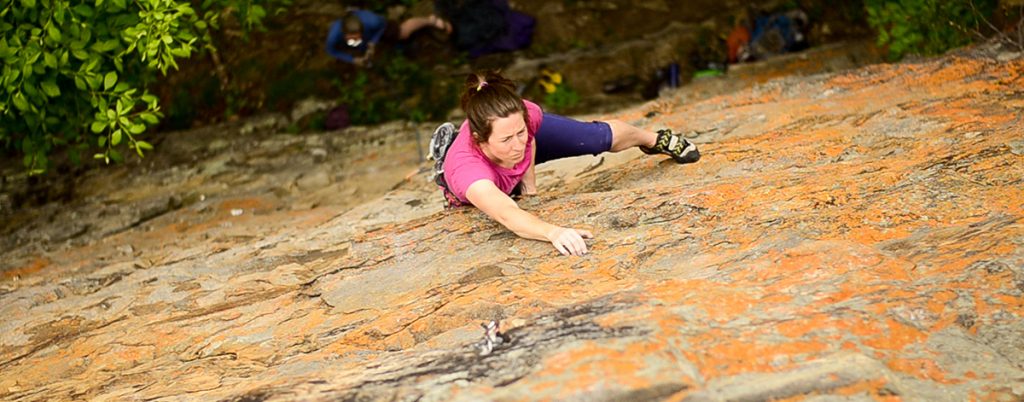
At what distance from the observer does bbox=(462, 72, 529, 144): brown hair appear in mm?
3635

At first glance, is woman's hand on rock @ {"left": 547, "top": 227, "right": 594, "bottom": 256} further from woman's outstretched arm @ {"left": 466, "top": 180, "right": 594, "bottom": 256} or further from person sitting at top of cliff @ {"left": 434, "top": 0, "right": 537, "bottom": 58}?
person sitting at top of cliff @ {"left": 434, "top": 0, "right": 537, "bottom": 58}

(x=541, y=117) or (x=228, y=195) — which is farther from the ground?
(x=541, y=117)

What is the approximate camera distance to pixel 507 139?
367cm

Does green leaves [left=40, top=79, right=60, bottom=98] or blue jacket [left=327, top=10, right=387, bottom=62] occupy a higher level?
green leaves [left=40, top=79, right=60, bottom=98]

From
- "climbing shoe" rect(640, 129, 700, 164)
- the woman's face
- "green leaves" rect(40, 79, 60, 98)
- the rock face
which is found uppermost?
"green leaves" rect(40, 79, 60, 98)

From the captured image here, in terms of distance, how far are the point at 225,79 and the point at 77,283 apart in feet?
15.5

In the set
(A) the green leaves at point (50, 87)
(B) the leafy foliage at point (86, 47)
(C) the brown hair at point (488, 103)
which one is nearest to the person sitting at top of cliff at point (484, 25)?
(B) the leafy foliage at point (86, 47)

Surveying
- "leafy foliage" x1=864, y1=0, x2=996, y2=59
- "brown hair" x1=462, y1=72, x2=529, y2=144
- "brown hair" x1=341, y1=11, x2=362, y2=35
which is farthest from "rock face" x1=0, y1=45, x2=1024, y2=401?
"brown hair" x1=341, y1=11, x2=362, y2=35

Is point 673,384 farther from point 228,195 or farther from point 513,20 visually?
point 513,20

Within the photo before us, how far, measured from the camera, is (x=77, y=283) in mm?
4824

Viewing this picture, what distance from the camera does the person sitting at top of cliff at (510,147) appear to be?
355cm

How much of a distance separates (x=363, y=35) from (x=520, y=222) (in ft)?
18.7

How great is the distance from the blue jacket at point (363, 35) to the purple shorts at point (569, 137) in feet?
16.2

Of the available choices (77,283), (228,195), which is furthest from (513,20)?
(77,283)
